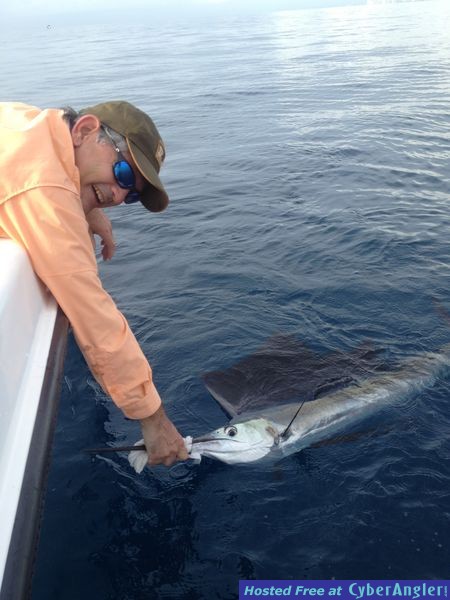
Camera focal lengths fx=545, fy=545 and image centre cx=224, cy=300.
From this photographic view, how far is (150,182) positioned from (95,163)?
11.4 inches

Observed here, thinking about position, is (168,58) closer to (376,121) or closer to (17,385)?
(376,121)

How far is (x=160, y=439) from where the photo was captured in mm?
2809

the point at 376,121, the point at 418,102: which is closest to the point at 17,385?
the point at 376,121

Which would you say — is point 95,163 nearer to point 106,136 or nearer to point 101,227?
point 106,136

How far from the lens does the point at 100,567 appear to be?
2932 mm

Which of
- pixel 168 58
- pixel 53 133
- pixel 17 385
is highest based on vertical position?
pixel 53 133

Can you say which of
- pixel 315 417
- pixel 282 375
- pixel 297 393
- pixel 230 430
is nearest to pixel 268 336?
pixel 282 375

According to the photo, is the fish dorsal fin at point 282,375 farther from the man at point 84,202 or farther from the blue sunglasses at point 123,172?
the blue sunglasses at point 123,172

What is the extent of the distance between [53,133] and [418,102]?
48.0 ft

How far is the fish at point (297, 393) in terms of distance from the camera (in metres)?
3.50

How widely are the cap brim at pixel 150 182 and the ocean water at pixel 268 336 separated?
1.71 m

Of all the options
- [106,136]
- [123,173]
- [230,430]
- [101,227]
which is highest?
[106,136]

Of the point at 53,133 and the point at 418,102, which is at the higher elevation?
the point at 53,133

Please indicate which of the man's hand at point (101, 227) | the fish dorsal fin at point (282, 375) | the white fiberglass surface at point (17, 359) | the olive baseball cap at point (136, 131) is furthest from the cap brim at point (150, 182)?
the fish dorsal fin at point (282, 375)
